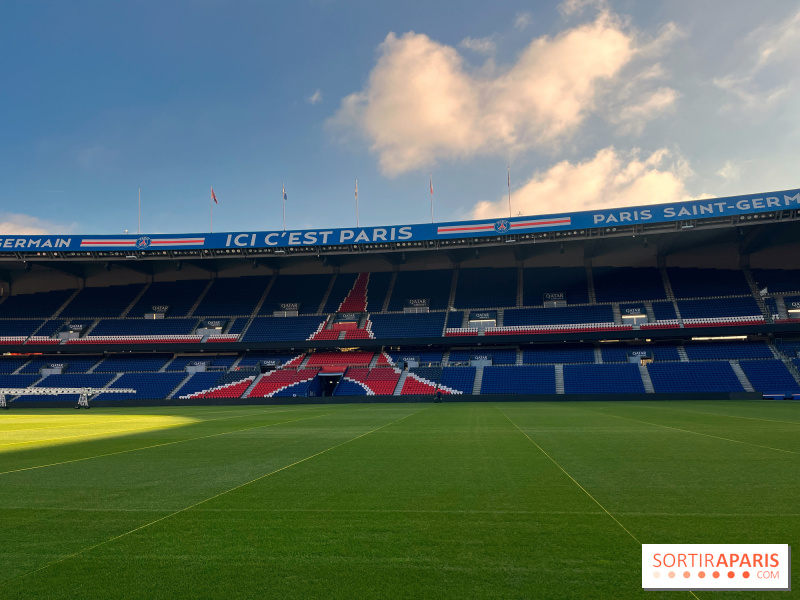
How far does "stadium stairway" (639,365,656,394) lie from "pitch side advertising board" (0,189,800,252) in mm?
12229

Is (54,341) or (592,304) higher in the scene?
(592,304)

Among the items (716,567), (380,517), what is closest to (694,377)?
(716,567)

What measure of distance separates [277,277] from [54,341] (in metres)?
23.4

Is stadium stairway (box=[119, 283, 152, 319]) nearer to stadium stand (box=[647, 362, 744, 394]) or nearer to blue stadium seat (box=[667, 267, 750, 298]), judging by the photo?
stadium stand (box=[647, 362, 744, 394])

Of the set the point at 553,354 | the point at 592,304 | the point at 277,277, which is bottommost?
the point at 553,354

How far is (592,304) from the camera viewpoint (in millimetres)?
43625

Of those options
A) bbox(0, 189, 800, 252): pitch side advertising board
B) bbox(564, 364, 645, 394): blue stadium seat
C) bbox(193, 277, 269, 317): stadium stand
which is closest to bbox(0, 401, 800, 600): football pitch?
bbox(564, 364, 645, 394): blue stadium seat

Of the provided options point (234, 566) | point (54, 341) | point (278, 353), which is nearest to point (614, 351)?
point (278, 353)

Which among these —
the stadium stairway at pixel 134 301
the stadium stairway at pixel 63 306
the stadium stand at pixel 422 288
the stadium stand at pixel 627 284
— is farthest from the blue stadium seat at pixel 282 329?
the stadium stand at pixel 627 284

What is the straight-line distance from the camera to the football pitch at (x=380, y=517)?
3.43 meters

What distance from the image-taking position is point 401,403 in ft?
120

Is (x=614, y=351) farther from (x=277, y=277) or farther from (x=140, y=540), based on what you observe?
(x=140, y=540)

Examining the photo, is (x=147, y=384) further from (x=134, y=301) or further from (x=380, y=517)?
(x=380, y=517)

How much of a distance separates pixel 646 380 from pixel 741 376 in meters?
6.73
